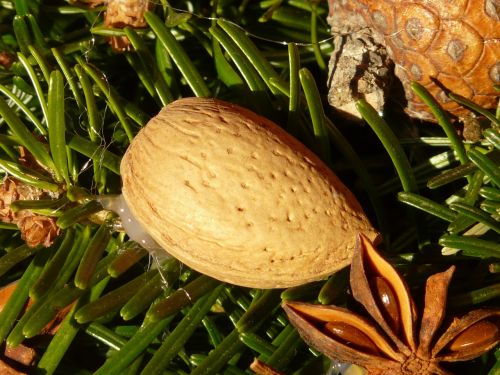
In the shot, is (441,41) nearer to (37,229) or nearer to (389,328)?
(389,328)

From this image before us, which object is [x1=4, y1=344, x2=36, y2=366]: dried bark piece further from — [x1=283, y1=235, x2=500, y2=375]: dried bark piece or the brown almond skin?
[x1=283, y1=235, x2=500, y2=375]: dried bark piece

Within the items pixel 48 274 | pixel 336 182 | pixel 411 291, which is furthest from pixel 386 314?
pixel 48 274

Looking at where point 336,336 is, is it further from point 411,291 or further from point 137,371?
point 137,371

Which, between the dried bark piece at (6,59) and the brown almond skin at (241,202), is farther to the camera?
the dried bark piece at (6,59)

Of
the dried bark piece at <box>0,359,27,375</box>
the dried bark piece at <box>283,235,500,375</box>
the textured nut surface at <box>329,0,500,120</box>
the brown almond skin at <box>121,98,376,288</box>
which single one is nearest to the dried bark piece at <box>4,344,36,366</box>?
the dried bark piece at <box>0,359,27,375</box>

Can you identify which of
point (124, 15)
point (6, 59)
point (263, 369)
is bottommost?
point (263, 369)

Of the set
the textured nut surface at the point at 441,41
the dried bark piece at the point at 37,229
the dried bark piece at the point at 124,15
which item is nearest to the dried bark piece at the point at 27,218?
the dried bark piece at the point at 37,229

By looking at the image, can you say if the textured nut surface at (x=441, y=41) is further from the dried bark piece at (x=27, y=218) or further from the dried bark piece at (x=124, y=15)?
the dried bark piece at (x=27, y=218)

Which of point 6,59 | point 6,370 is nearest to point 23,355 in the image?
point 6,370
